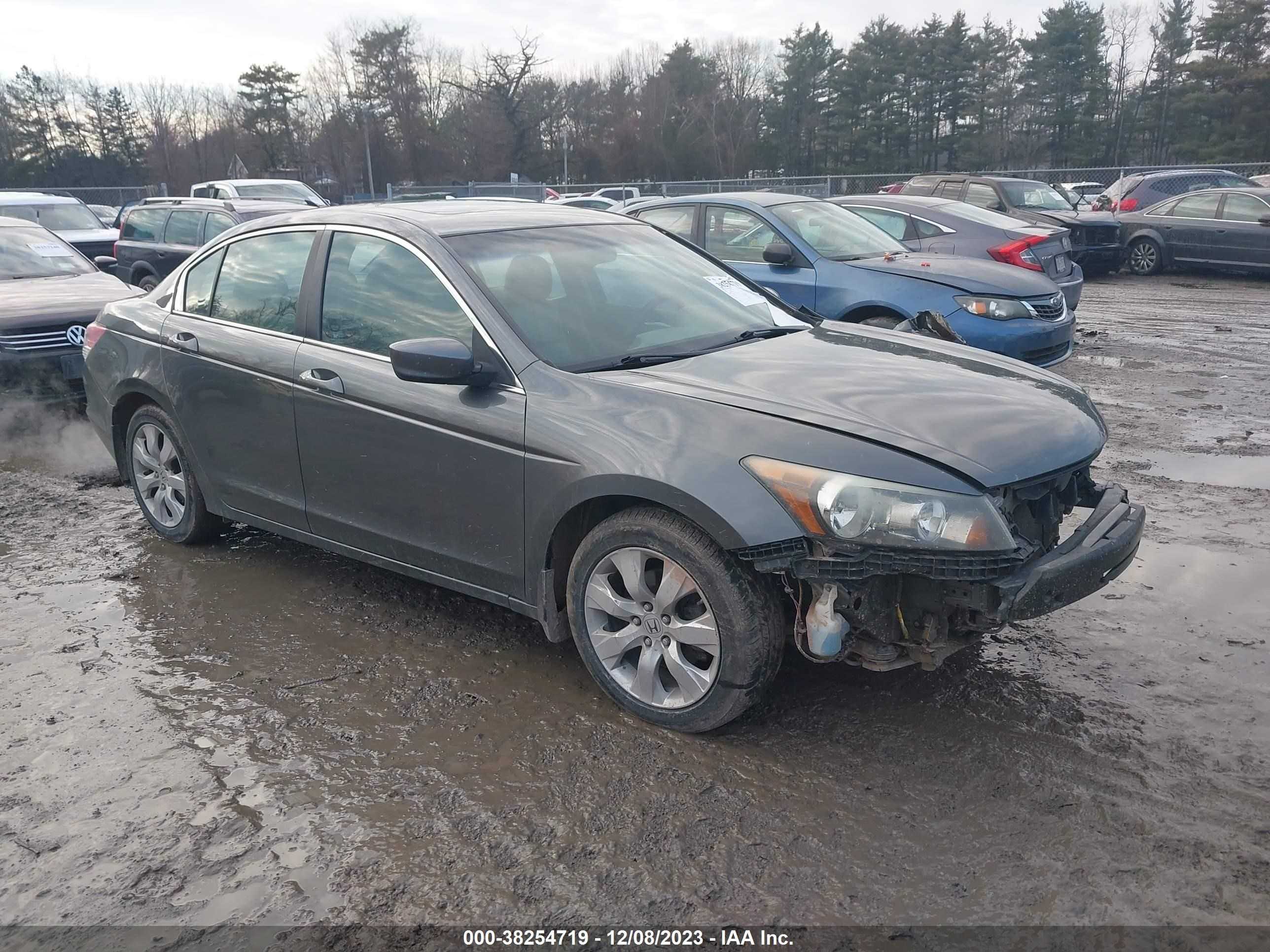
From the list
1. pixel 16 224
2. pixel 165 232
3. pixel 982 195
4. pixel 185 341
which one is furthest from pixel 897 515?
pixel 982 195

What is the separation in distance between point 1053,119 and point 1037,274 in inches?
2418

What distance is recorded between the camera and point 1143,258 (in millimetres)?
17266

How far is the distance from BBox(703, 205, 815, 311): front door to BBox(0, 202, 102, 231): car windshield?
12045mm

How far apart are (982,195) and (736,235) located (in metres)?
9.97

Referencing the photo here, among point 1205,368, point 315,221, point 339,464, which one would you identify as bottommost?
point 1205,368

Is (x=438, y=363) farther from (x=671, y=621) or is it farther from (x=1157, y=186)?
(x=1157, y=186)

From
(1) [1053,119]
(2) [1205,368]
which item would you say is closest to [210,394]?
(2) [1205,368]

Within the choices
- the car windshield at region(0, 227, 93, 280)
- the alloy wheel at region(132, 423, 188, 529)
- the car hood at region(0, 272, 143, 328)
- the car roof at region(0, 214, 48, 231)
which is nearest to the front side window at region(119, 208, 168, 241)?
the car roof at region(0, 214, 48, 231)

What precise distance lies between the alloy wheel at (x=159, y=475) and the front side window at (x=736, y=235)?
4.75 metres

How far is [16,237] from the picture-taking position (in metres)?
9.27

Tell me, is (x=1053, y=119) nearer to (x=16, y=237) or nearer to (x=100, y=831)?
(x=16, y=237)

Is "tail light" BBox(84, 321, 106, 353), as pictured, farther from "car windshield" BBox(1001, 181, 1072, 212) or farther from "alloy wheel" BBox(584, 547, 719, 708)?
"car windshield" BBox(1001, 181, 1072, 212)

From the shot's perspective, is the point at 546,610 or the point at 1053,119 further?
the point at 1053,119

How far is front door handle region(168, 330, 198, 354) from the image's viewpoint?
480 centimetres
